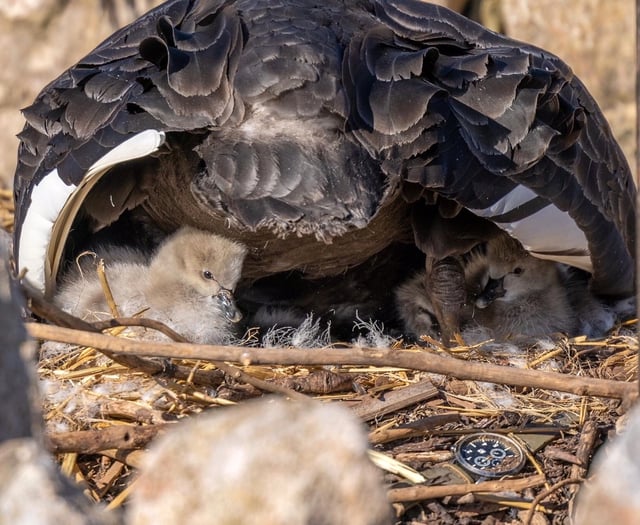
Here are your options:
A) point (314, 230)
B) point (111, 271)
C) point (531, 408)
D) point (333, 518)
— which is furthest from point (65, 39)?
point (333, 518)

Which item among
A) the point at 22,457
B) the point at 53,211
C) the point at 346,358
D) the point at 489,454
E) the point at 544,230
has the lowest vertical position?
the point at 489,454

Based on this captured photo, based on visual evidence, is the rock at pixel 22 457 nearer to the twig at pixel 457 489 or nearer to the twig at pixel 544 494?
the twig at pixel 457 489

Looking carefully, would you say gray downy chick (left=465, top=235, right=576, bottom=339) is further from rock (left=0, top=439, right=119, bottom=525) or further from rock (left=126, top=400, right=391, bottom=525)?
rock (left=0, top=439, right=119, bottom=525)

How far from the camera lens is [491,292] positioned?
153 inches

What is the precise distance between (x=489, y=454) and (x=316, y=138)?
3.26 ft

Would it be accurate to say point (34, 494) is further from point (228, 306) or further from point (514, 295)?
point (514, 295)

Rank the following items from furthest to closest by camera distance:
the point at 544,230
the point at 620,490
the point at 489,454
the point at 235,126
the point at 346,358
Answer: the point at 544,230
the point at 235,126
the point at 489,454
the point at 346,358
the point at 620,490

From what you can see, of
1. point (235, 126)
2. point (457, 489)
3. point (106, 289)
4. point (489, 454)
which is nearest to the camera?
point (457, 489)

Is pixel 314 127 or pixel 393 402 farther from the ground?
pixel 314 127

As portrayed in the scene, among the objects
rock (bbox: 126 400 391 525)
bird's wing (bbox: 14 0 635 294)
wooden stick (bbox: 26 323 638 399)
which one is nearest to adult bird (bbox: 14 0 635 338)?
bird's wing (bbox: 14 0 635 294)

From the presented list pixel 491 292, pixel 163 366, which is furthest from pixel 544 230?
pixel 163 366

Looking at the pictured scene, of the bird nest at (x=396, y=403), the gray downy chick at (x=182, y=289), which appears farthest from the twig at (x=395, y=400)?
the gray downy chick at (x=182, y=289)

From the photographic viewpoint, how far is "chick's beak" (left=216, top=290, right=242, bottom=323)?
3.66m

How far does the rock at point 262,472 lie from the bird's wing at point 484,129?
1.57 meters
